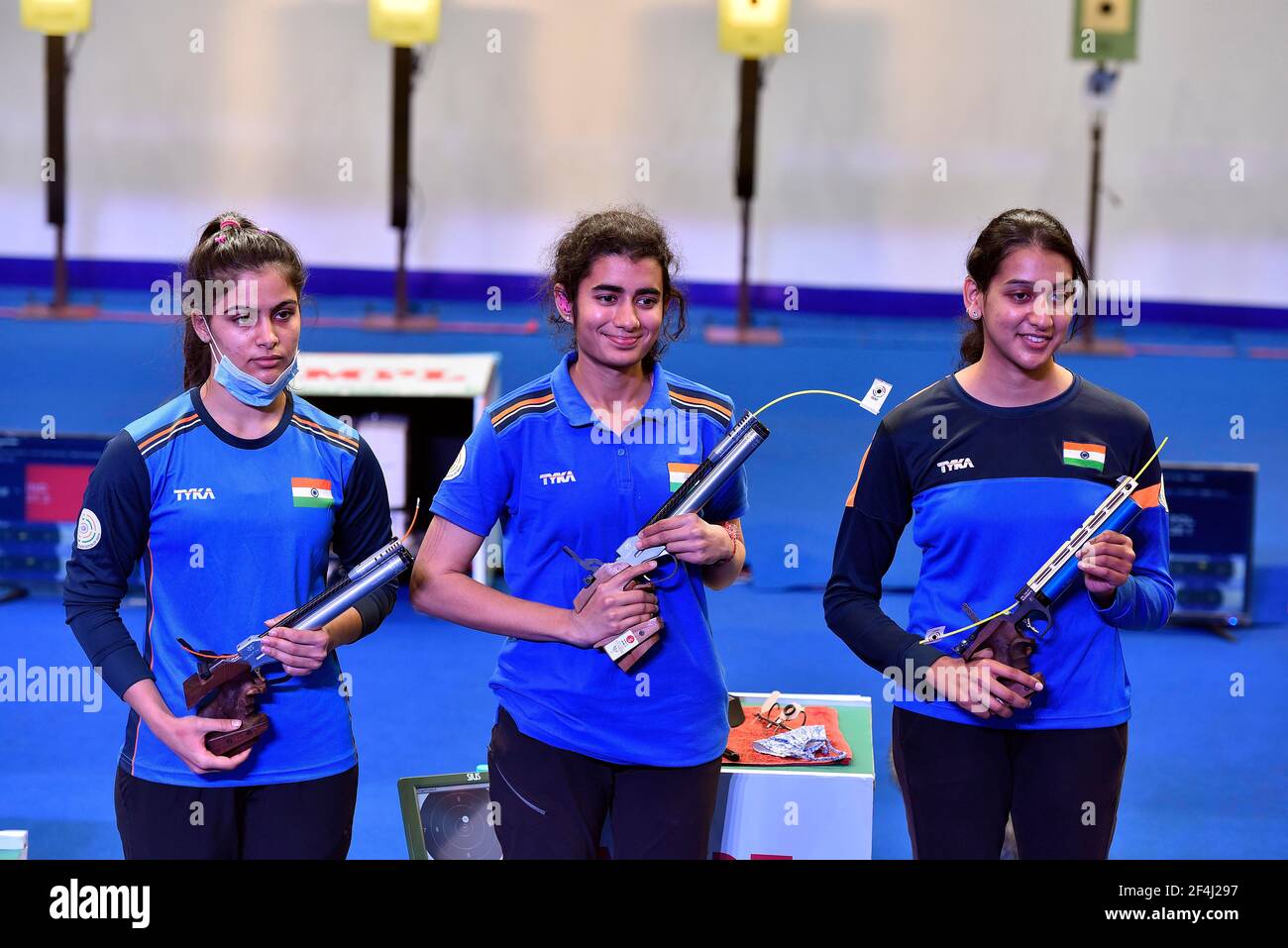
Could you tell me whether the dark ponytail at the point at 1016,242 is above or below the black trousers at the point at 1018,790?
above

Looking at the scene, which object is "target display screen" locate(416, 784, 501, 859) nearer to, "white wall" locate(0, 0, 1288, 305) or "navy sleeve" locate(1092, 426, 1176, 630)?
"navy sleeve" locate(1092, 426, 1176, 630)

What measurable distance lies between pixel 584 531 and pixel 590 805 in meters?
0.45

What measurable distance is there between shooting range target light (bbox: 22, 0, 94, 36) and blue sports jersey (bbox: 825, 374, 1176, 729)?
10.7 metres

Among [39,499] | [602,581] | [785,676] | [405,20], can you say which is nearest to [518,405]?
[602,581]

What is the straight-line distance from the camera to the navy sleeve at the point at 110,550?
2.35m

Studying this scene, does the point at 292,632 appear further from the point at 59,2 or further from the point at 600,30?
the point at 600,30

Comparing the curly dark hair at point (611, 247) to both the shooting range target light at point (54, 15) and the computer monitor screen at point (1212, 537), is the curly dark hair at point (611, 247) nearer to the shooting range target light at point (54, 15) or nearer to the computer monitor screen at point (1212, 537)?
the computer monitor screen at point (1212, 537)

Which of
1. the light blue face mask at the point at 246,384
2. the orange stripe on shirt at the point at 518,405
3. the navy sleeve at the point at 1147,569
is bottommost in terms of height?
the navy sleeve at the point at 1147,569

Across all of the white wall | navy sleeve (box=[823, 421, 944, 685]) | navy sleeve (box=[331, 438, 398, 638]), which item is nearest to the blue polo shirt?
navy sleeve (box=[331, 438, 398, 638])

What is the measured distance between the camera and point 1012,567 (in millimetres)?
2396

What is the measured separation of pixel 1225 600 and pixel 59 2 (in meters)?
9.70

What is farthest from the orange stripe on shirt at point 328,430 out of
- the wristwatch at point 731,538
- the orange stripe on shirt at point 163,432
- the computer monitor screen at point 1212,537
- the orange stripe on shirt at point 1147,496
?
the computer monitor screen at point 1212,537

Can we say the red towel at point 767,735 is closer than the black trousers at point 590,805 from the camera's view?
No

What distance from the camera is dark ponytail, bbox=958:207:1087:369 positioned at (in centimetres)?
246
